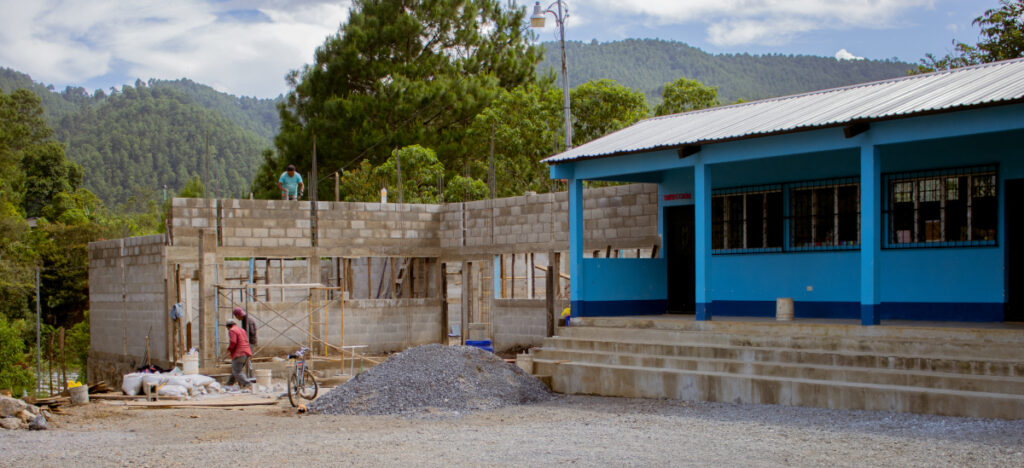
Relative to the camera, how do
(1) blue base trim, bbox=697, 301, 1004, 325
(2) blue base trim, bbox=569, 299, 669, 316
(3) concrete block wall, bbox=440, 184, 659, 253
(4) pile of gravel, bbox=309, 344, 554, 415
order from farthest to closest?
(3) concrete block wall, bbox=440, 184, 659, 253 < (2) blue base trim, bbox=569, 299, 669, 316 < (4) pile of gravel, bbox=309, 344, 554, 415 < (1) blue base trim, bbox=697, 301, 1004, 325

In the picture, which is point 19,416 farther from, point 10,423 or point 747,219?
point 747,219

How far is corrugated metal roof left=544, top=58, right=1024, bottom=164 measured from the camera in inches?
434

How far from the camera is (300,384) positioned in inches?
549

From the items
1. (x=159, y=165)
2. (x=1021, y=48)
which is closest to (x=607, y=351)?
(x=1021, y=48)

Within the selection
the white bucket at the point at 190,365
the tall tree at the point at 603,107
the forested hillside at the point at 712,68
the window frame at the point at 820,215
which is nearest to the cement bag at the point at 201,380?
the white bucket at the point at 190,365

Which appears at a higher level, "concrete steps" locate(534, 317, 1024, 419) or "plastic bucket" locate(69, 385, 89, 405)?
"concrete steps" locate(534, 317, 1024, 419)

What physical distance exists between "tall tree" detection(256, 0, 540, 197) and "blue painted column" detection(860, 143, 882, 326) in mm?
30230

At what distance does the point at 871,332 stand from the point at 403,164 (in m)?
24.6

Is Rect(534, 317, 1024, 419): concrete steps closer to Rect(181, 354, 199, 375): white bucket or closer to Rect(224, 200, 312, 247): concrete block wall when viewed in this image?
Rect(181, 354, 199, 375): white bucket

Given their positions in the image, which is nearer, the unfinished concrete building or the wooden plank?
the wooden plank

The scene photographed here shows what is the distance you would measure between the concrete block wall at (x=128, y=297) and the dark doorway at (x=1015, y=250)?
1576 cm

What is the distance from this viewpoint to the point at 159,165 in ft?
325

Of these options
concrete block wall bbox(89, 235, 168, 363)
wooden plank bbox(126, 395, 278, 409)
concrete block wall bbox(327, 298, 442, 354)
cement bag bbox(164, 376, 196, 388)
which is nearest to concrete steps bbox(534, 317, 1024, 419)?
wooden plank bbox(126, 395, 278, 409)

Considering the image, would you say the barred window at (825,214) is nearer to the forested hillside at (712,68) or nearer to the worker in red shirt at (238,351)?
the worker in red shirt at (238,351)
